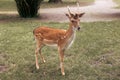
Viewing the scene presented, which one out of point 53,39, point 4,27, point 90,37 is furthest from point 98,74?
point 4,27

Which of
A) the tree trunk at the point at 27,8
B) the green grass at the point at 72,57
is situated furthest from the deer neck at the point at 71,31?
the tree trunk at the point at 27,8

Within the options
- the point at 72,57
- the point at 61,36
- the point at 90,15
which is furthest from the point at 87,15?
the point at 61,36

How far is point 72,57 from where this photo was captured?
8.87m

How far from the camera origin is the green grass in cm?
742

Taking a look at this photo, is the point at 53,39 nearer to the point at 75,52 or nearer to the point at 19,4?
the point at 75,52

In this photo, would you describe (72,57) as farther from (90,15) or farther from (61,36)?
(90,15)

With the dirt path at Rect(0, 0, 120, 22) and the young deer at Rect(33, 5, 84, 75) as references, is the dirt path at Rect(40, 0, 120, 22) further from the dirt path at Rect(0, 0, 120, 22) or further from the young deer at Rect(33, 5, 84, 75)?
the young deer at Rect(33, 5, 84, 75)

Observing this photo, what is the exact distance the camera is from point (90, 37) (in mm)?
11438

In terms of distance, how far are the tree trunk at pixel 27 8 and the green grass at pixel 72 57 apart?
16.3 ft

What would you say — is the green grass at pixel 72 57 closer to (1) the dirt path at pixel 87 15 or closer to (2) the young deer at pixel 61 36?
(2) the young deer at pixel 61 36

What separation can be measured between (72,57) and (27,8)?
31.4 feet

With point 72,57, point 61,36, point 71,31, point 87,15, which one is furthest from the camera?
point 87,15

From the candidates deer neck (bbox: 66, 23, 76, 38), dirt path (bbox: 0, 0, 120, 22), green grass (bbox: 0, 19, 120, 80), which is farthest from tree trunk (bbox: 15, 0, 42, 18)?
deer neck (bbox: 66, 23, 76, 38)

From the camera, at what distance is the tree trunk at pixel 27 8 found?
17781 millimetres
